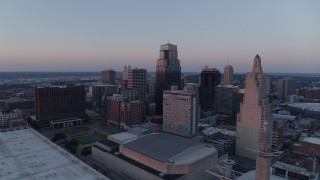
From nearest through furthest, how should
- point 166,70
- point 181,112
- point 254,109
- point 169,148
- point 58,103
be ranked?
point 169,148 < point 254,109 < point 181,112 < point 58,103 < point 166,70

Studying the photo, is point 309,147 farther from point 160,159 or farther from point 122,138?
point 122,138

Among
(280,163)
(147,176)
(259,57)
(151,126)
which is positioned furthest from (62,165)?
(259,57)

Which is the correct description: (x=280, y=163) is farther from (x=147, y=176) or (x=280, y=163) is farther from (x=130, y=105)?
(x=130, y=105)

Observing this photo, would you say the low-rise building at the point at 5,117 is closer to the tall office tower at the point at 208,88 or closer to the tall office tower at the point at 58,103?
the tall office tower at the point at 58,103

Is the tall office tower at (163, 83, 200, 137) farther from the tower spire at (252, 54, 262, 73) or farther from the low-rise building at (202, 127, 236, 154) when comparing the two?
the tower spire at (252, 54, 262, 73)

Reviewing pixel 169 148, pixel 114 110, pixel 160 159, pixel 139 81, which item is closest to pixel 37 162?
pixel 160 159

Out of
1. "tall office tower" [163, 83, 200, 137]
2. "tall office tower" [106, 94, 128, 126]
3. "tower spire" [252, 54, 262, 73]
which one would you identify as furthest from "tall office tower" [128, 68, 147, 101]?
"tower spire" [252, 54, 262, 73]
